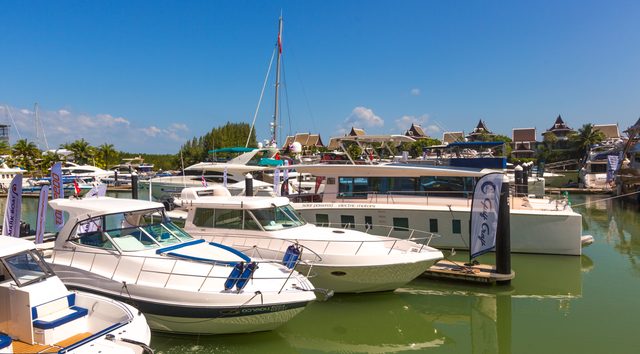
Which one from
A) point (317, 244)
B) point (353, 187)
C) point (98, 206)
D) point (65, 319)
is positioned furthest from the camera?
point (353, 187)

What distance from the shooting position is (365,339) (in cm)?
968

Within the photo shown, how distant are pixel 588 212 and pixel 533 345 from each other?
88.8 feet

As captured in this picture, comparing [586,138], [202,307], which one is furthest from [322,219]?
[586,138]

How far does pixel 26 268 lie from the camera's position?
22.6 feet

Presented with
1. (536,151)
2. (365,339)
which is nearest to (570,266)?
(365,339)

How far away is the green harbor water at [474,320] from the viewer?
920 cm

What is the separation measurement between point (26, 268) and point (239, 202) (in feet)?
19.9

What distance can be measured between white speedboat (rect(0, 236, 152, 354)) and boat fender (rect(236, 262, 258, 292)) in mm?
2149

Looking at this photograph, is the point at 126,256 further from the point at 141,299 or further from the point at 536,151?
the point at 536,151

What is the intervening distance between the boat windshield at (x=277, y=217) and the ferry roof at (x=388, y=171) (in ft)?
18.6

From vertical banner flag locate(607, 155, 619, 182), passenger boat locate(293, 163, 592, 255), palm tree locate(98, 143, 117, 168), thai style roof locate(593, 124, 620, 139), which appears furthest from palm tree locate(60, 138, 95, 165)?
thai style roof locate(593, 124, 620, 139)

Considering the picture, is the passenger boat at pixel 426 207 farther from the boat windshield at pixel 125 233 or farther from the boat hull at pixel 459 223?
the boat windshield at pixel 125 233

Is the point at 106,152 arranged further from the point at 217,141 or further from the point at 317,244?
the point at 317,244

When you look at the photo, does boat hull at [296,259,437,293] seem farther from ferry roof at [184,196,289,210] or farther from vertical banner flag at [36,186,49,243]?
vertical banner flag at [36,186,49,243]
